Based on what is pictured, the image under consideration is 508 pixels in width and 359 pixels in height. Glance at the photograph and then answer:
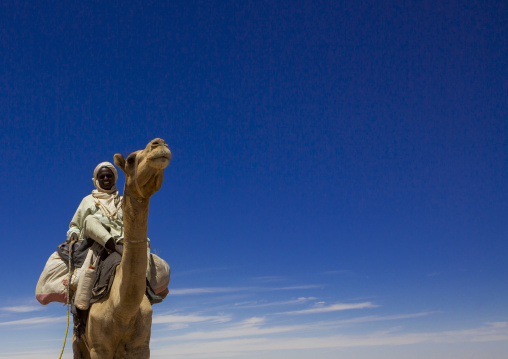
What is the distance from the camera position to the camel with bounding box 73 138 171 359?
679cm

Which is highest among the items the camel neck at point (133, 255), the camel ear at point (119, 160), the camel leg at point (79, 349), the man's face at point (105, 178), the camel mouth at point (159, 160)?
the man's face at point (105, 178)

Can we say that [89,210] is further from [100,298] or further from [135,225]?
[135,225]

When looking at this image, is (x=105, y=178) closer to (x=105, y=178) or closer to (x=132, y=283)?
(x=105, y=178)

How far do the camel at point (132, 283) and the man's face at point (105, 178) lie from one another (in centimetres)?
218

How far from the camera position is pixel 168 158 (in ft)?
21.2

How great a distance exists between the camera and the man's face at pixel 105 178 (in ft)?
33.3

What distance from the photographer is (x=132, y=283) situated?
766cm

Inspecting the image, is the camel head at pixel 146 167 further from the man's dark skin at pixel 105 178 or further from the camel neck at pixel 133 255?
the man's dark skin at pixel 105 178

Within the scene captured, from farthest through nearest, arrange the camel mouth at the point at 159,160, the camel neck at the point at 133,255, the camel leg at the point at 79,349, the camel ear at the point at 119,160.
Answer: the camel leg at the point at 79,349 < the camel neck at the point at 133,255 < the camel ear at the point at 119,160 < the camel mouth at the point at 159,160

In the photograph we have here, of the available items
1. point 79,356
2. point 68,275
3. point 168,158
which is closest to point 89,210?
point 68,275

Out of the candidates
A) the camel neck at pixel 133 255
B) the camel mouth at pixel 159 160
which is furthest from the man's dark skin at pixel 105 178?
the camel mouth at pixel 159 160

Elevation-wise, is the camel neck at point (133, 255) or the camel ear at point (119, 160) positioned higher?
the camel ear at point (119, 160)

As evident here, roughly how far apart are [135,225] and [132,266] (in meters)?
0.68

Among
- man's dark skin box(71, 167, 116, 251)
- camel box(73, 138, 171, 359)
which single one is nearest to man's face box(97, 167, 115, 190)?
man's dark skin box(71, 167, 116, 251)
